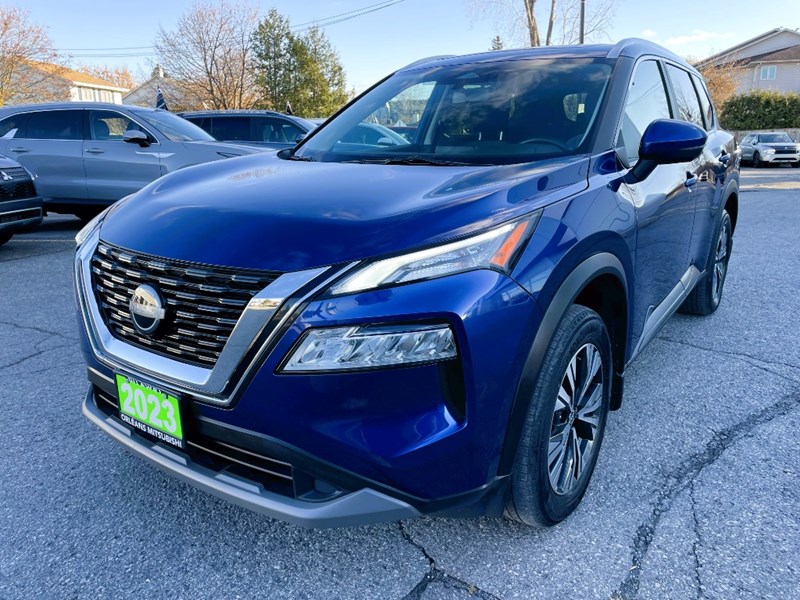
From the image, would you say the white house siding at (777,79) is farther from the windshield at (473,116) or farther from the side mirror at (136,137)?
the windshield at (473,116)

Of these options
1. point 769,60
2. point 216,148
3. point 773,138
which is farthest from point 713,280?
point 769,60

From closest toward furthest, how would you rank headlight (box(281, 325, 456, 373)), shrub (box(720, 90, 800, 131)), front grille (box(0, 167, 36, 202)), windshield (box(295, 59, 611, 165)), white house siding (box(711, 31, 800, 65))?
headlight (box(281, 325, 456, 373)) → windshield (box(295, 59, 611, 165)) → front grille (box(0, 167, 36, 202)) → shrub (box(720, 90, 800, 131)) → white house siding (box(711, 31, 800, 65))

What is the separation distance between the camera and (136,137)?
747cm

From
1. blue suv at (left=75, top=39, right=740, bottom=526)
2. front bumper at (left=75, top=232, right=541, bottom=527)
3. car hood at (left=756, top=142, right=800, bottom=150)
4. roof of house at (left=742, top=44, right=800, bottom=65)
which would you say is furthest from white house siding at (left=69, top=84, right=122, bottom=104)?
front bumper at (left=75, top=232, right=541, bottom=527)

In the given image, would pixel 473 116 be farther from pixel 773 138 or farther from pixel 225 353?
pixel 773 138

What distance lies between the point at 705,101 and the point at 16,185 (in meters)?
6.73

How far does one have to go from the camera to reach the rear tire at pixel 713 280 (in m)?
4.22

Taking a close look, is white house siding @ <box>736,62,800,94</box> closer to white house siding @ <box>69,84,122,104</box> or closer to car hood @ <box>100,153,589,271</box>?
white house siding @ <box>69,84,122,104</box>

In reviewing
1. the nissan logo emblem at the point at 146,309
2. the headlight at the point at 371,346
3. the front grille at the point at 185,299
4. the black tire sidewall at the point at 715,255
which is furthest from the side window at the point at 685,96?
the nissan logo emblem at the point at 146,309

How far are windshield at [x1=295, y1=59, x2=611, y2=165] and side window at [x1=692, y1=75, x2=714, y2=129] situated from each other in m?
1.99

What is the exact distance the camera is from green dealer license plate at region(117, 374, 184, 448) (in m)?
1.83

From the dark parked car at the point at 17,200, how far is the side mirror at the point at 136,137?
1241mm

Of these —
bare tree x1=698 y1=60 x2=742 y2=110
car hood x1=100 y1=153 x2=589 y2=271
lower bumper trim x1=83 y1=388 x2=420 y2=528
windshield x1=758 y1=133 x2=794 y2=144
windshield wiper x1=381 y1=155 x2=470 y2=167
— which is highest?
bare tree x1=698 y1=60 x2=742 y2=110

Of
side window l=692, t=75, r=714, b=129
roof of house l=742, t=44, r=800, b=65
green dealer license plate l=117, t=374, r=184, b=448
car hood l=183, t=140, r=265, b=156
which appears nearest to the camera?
green dealer license plate l=117, t=374, r=184, b=448
